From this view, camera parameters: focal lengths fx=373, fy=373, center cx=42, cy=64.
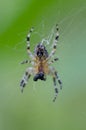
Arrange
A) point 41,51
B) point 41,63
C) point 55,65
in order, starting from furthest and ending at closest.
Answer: point 55,65 < point 41,63 < point 41,51

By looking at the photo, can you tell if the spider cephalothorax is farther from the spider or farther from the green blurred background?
the green blurred background

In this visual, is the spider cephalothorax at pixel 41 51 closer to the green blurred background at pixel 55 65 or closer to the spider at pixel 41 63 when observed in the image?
the spider at pixel 41 63

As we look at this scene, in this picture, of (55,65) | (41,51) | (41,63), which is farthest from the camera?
(55,65)

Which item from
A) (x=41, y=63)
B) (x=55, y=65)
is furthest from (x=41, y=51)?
(x=55, y=65)

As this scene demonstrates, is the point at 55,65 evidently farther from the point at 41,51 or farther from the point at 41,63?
the point at 41,51

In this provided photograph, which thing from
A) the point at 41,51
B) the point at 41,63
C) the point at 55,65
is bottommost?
the point at 41,51

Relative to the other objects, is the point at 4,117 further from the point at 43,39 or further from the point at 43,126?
the point at 43,39

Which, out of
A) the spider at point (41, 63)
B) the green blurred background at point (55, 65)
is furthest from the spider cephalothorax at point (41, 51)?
the green blurred background at point (55, 65)

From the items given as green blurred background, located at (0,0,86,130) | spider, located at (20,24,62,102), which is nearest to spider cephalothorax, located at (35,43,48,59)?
spider, located at (20,24,62,102)

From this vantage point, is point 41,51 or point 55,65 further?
point 55,65

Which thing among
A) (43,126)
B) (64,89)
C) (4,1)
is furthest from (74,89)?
(4,1)
